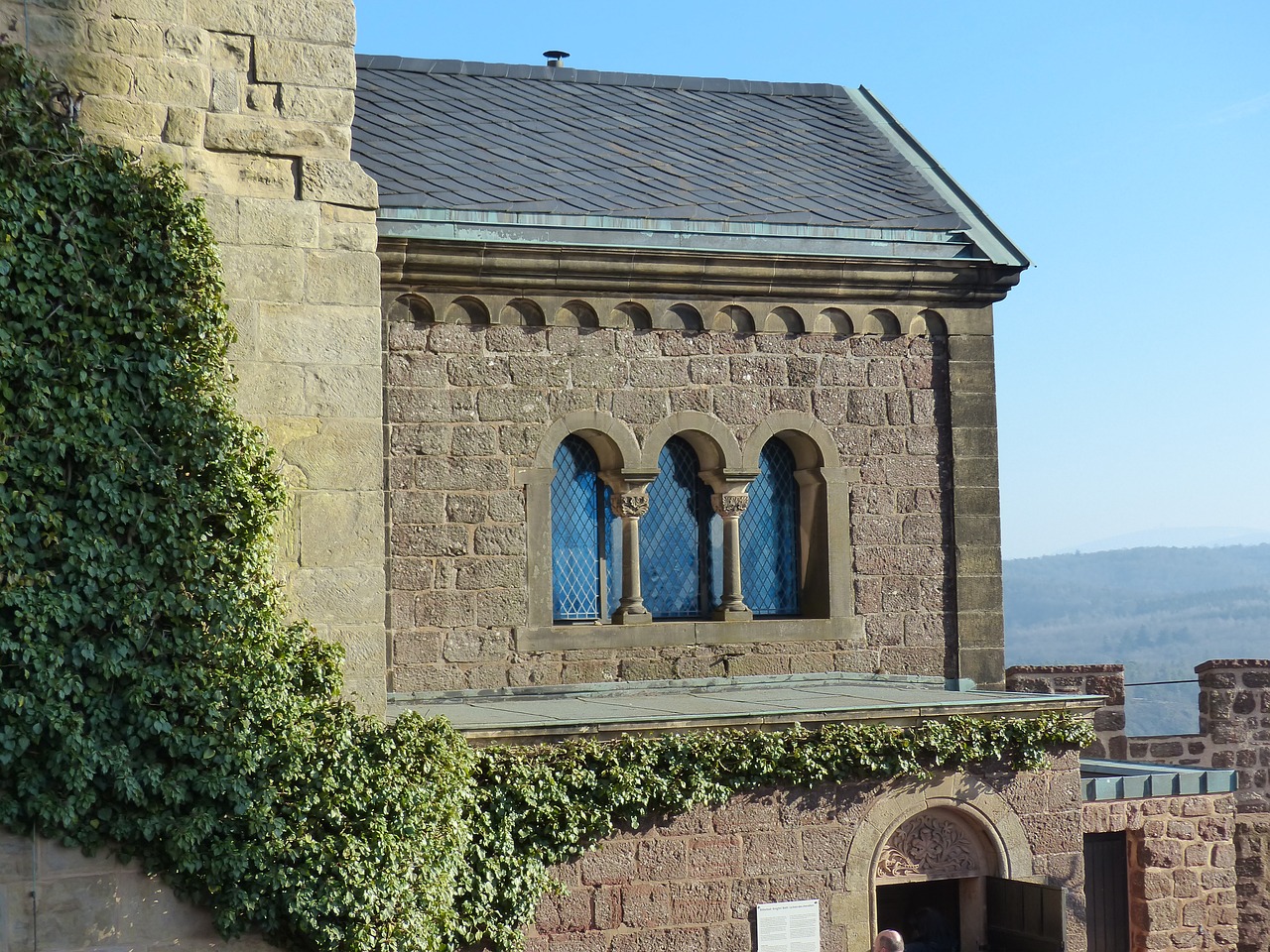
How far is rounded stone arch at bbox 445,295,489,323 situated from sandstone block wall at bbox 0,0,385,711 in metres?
2.44

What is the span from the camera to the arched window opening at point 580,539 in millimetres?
11773

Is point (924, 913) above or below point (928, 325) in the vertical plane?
below

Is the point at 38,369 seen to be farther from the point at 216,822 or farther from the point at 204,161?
the point at 216,822

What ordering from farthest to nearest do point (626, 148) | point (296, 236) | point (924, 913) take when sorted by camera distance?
point (626, 148)
point (924, 913)
point (296, 236)

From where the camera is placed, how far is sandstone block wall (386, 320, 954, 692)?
36.4 feet

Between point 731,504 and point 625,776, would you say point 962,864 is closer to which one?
point 625,776

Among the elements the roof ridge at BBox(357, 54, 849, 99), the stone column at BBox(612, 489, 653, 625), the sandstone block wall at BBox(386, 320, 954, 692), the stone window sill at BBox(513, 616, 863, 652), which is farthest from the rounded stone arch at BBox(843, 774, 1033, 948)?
the roof ridge at BBox(357, 54, 849, 99)

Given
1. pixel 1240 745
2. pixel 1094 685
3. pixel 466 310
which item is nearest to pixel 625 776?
pixel 466 310

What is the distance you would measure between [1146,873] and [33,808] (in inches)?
373

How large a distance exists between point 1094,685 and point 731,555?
5.08 m

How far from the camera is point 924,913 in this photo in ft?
36.3

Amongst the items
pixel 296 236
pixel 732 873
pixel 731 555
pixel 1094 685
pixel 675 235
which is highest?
pixel 675 235

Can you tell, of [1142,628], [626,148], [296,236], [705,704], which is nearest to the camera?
[296,236]

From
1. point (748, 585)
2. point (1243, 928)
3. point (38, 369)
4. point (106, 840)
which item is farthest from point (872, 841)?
point (1243, 928)
